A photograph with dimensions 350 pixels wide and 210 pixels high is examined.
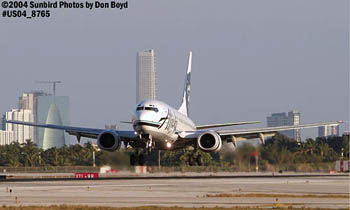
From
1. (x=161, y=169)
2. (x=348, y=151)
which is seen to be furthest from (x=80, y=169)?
(x=348, y=151)

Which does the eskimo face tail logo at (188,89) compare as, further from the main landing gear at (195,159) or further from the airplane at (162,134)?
the main landing gear at (195,159)

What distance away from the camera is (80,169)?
11319cm

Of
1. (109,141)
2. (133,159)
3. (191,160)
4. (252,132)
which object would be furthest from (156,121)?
(252,132)

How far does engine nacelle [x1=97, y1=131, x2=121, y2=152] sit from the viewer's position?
71250 mm

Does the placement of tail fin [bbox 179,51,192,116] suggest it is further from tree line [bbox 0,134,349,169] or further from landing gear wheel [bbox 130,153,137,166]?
landing gear wheel [bbox 130,153,137,166]

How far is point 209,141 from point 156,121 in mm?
9921

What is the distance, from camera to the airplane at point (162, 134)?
217ft

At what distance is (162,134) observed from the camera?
6800 centimetres

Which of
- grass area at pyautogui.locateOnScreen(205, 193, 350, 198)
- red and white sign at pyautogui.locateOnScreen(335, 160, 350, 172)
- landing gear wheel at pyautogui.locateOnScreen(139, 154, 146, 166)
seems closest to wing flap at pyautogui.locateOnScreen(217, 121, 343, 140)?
landing gear wheel at pyautogui.locateOnScreen(139, 154, 146, 166)

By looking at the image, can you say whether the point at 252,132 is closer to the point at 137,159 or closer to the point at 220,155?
the point at 220,155

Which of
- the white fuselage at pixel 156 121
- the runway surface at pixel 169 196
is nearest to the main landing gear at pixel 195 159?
the white fuselage at pixel 156 121

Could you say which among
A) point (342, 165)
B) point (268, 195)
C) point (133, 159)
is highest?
point (133, 159)

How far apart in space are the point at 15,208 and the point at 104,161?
38216 millimetres

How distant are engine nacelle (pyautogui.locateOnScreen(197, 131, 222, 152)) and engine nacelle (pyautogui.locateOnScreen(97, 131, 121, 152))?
8.04 m
